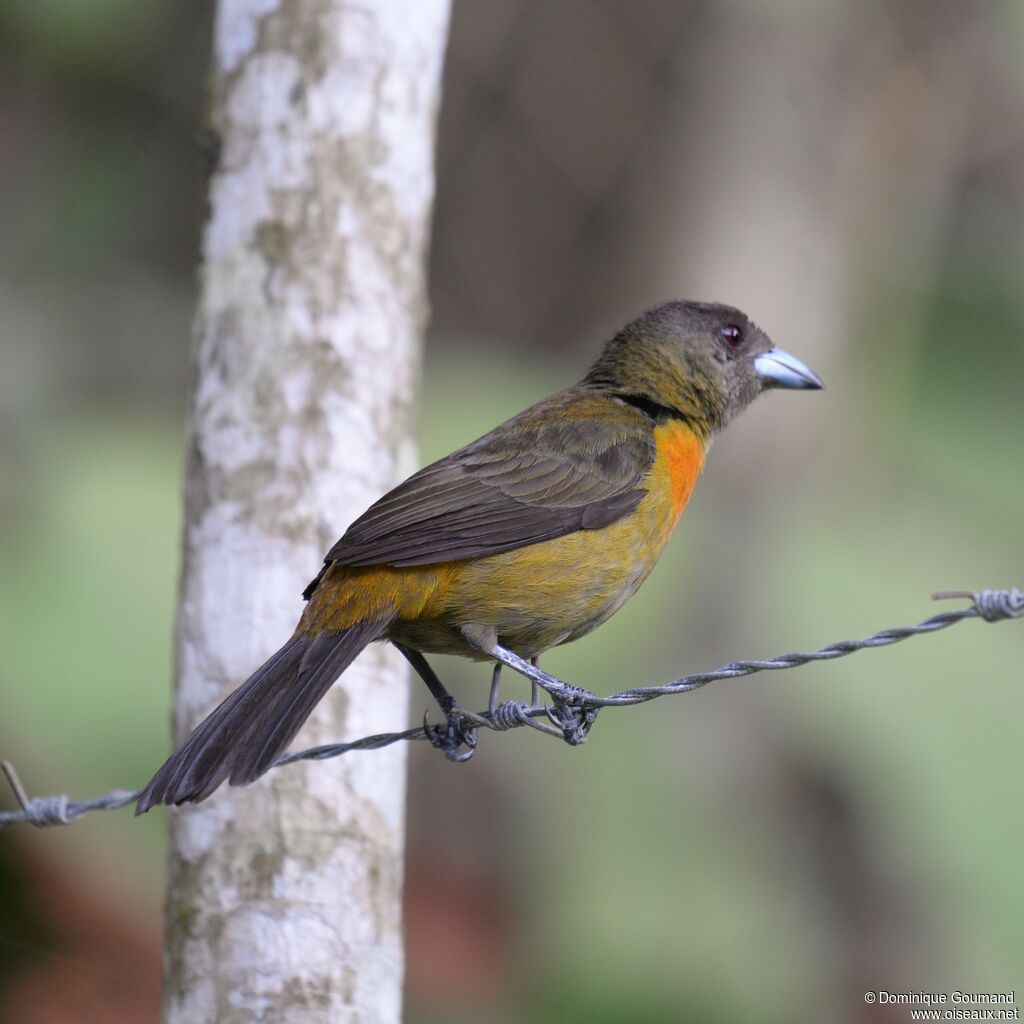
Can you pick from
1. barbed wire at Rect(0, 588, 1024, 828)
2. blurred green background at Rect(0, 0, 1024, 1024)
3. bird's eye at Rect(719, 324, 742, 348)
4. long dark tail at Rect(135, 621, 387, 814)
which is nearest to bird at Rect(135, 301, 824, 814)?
long dark tail at Rect(135, 621, 387, 814)

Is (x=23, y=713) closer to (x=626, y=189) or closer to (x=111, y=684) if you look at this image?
(x=111, y=684)

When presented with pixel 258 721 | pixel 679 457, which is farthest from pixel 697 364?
pixel 258 721

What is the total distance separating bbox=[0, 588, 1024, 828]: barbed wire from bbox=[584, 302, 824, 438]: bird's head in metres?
1.29

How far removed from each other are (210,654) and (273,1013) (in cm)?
86

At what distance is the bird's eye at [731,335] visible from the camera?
463cm

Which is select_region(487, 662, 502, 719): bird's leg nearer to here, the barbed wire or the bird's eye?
the barbed wire

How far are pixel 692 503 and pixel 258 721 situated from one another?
17.6 ft

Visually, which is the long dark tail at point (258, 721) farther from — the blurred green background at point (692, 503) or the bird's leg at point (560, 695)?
the blurred green background at point (692, 503)

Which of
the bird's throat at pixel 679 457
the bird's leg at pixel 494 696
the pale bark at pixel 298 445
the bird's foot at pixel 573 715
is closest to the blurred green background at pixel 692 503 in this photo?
the pale bark at pixel 298 445

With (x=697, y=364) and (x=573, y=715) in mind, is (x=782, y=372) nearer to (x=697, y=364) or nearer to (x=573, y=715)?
(x=697, y=364)

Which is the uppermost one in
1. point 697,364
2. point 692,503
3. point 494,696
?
point 692,503

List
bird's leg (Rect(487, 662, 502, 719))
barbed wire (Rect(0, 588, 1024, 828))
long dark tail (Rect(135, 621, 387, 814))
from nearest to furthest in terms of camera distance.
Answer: barbed wire (Rect(0, 588, 1024, 828)) < long dark tail (Rect(135, 621, 387, 814)) < bird's leg (Rect(487, 662, 502, 719))

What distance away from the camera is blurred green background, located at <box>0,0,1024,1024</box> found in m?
6.58

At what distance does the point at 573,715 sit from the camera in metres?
3.28
